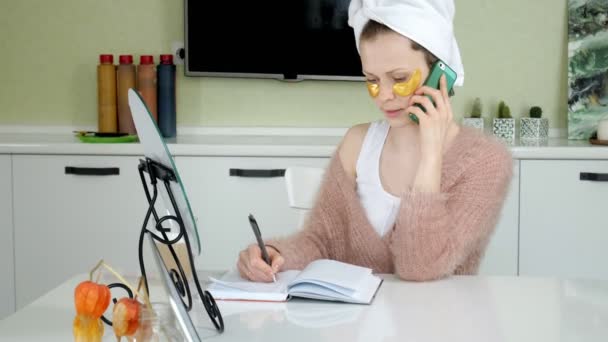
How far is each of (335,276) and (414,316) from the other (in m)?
0.19

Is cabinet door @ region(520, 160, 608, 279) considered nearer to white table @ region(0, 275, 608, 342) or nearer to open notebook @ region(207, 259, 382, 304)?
white table @ region(0, 275, 608, 342)

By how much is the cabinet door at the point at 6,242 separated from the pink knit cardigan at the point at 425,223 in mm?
1685

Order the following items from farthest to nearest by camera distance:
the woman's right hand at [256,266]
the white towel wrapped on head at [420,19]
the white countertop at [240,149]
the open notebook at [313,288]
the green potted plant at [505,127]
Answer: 1. the green potted plant at [505,127]
2. the white countertop at [240,149]
3. the white towel wrapped on head at [420,19]
4. the woman's right hand at [256,266]
5. the open notebook at [313,288]

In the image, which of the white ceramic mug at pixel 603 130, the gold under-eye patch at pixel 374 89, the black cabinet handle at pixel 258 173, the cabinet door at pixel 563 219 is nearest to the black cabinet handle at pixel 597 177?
the cabinet door at pixel 563 219

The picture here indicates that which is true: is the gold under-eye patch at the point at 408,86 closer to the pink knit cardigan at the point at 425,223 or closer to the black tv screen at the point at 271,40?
the pink knit cardigan at the point at 425,223

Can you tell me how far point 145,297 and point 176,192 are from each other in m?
0.16

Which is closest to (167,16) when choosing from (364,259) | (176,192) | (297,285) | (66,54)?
(66,54)

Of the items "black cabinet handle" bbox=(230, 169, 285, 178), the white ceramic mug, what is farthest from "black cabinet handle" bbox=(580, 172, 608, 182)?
"black cabinet handle" bbox=(230, 169, 285, 178)

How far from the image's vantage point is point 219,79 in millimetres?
3559

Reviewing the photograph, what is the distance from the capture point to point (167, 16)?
3527 mm

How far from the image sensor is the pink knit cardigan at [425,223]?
5.31 ft

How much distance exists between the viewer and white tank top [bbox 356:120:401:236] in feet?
5.98

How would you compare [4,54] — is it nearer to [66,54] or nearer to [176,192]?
[66,54]

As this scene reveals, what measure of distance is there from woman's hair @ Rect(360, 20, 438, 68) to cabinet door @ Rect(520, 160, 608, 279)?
58.3 inches
